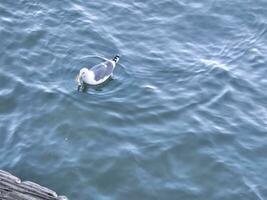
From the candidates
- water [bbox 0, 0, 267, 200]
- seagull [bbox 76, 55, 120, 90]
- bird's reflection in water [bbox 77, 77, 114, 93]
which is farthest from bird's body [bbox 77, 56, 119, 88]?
water [bbox 0, 0, 267, 200]

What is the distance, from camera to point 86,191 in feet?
50.8

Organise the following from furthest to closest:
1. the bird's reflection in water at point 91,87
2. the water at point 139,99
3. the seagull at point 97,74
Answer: the bird's reflection in water at point 91,87, the seagull at point 97,74, the water at point 139,99

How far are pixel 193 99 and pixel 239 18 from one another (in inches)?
212

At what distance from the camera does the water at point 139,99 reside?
52.5 ft

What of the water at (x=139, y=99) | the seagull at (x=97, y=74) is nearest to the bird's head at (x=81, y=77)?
the seagull at (x=97, y=74)

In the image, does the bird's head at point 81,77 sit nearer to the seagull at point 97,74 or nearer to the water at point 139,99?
the seagull at point 97,74

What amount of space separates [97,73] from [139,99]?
1720mm

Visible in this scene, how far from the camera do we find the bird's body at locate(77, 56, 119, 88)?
1886cm

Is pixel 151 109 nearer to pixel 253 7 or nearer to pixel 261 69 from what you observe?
pixel 261 69

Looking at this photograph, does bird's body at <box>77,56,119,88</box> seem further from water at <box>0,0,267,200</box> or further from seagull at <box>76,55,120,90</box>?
water at <box>0,0,267,200</box>

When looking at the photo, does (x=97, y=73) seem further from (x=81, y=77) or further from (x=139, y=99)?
(x=139, y=99)

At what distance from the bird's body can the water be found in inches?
12.5

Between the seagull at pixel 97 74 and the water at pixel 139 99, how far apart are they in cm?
30

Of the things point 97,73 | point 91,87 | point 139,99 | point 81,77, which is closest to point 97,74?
point 97,73
